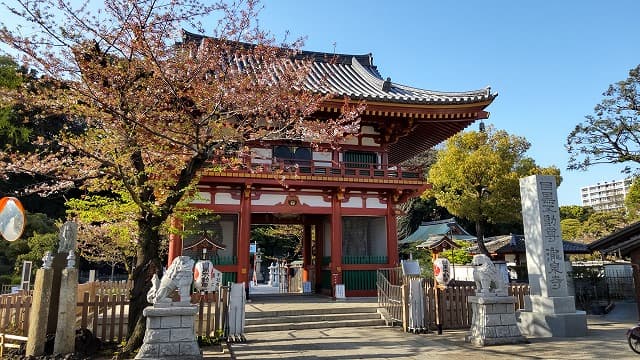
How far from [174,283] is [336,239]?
882 centimetres

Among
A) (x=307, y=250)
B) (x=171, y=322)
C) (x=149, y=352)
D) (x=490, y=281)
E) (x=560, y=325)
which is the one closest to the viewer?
(x=149, y=352)

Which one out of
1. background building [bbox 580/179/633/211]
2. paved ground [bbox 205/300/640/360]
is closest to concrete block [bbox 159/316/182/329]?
paved ground [bbox 205/300/640/360]

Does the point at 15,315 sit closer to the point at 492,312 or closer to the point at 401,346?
the point at 401,346

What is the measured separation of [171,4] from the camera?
24.9 feet

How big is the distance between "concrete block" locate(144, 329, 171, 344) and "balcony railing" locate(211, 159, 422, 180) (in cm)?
777

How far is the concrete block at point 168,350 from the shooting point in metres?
6.48

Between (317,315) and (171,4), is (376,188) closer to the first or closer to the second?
(317,315)

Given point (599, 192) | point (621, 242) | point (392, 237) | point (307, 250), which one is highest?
point (599, 192)

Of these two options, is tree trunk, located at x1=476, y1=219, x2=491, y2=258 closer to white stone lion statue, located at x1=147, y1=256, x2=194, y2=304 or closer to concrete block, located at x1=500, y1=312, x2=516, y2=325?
concrete block, located at x1=500, y1=312, x2=516, y2=325

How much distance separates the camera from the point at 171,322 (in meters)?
6.68

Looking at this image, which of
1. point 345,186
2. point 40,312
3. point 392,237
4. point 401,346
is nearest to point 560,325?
point 401,346

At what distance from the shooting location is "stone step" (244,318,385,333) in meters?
10.4

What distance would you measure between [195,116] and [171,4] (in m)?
2.39

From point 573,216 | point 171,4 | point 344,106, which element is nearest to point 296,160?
point 344,106
